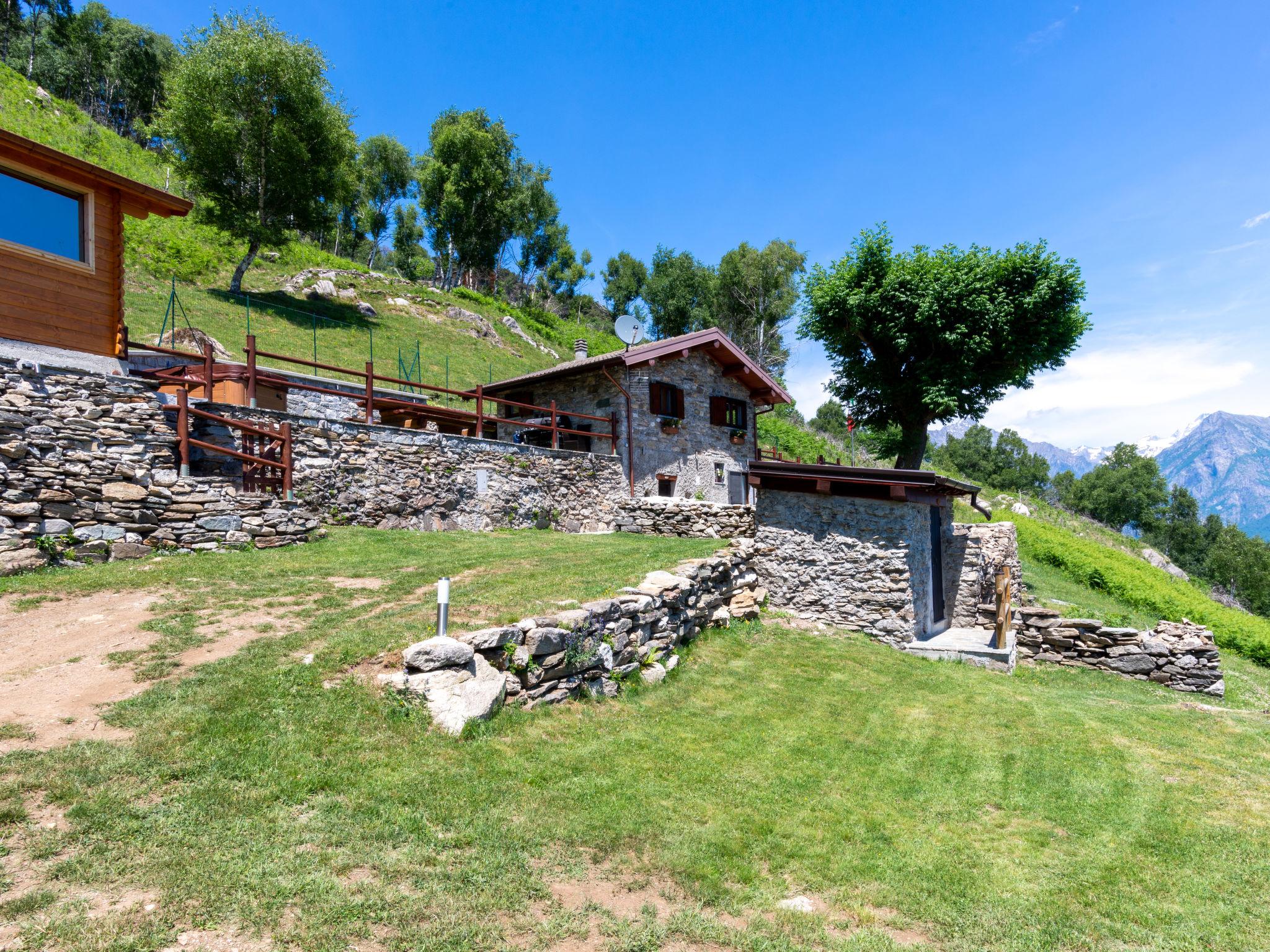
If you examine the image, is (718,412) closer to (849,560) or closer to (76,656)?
(849,560)

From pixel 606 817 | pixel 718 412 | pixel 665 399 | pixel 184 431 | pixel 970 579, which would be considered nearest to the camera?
pixel 606 817

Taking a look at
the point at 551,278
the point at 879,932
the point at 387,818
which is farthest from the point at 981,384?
the point at 551,278

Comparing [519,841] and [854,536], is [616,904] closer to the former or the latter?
[519,841]

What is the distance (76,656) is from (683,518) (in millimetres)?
14517

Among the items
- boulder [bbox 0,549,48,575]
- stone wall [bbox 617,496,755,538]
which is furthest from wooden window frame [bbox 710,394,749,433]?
boulder [bbox 0,549,48,575]

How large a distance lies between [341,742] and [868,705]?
6.77 m

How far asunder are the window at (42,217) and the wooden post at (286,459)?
187 inches

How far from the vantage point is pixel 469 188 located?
157ft

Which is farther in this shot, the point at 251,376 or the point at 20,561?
the point at 251,376

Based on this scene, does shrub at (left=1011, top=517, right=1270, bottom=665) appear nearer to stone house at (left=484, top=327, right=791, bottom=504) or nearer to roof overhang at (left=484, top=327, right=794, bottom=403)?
roof overhang at (left=484, top=327, right=794, bottom=403)

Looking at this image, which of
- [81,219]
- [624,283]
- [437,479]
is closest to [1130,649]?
[437,479]

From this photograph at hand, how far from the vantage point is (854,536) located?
12.8 meters

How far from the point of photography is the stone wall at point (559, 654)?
5.81 m

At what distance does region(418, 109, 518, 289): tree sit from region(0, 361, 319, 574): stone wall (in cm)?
4236
